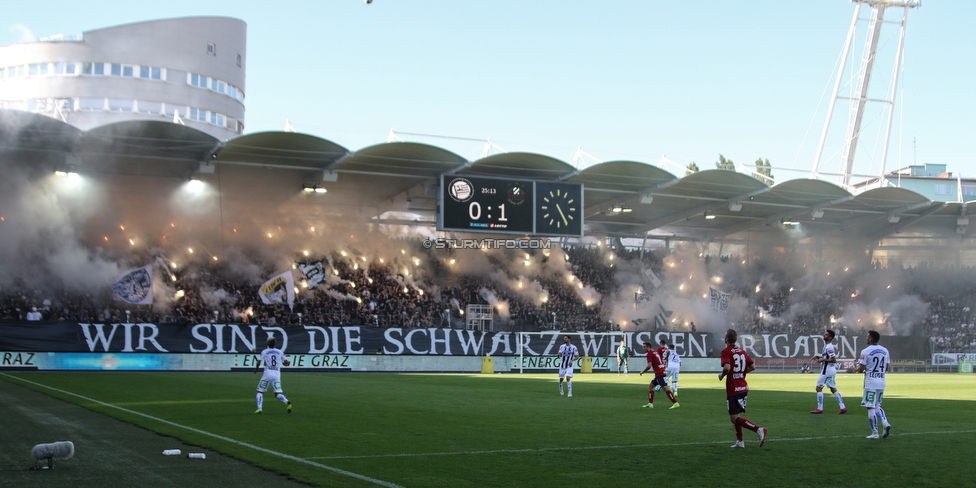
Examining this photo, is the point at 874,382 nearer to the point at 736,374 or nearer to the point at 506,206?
the point at 736,374

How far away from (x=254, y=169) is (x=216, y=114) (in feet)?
130

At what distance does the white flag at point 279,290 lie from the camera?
140ft

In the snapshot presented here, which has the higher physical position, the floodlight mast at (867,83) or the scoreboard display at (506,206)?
the floodlight mast at (867,83)

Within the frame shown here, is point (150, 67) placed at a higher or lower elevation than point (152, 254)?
higher

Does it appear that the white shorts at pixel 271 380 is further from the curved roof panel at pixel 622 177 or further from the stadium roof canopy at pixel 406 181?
the curved roof panel at pixel 622 177

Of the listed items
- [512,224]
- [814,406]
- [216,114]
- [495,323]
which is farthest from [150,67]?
[814,406]

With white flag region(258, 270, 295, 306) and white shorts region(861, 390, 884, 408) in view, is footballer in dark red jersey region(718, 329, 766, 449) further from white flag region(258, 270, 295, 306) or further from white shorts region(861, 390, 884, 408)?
white flag region(258, 270, 295, 306)

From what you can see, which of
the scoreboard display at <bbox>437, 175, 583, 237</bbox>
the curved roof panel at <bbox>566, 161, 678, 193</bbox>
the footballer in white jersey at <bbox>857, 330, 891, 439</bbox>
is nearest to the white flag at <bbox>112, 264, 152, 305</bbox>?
the scoreboard display at <bbox>437, 175, 583, 237</bbox>

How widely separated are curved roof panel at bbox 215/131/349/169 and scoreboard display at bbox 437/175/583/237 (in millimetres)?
5835

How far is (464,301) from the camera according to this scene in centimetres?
5388

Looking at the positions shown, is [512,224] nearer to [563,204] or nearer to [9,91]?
[563,204]

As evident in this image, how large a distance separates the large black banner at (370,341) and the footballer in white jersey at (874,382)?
27964 millimetres

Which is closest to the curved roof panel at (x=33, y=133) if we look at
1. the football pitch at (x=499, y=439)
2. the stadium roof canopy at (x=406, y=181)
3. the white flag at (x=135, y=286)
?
the stadium roof canopy at (x=406, y=181)

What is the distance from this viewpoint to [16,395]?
21.7 metres
